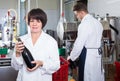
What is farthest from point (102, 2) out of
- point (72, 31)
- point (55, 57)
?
point (55, 57)

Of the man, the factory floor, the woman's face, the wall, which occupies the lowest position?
the factory floor

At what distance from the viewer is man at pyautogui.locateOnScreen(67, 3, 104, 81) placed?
2.68m

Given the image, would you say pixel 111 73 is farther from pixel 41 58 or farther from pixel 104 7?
pixel 41 58

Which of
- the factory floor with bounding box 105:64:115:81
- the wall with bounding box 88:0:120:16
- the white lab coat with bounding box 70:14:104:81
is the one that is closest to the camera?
the white lab coat with bounding box 70:14:104:81

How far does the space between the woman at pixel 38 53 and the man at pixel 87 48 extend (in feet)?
3.57

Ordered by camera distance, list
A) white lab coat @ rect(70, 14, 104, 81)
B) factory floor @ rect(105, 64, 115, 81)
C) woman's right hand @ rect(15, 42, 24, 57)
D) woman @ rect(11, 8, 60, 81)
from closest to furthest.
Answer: woman's right hand @ rect(15, 42, 24, 57), woman @ rect(11, 8, 60, 81), white lab coat @ rect(70, 14, 104, 81), factory floor @ rect(105, 64, 115, 81)

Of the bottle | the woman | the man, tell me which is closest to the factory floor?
the man

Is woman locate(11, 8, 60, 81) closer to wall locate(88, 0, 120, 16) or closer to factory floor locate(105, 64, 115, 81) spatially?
factory floor locate(105, 64, 115, 81)

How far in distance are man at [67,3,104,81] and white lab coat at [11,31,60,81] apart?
108 centimetres

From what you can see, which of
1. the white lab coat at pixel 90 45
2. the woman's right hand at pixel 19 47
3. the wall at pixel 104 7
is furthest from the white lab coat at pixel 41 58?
the wall at pixel 104 7

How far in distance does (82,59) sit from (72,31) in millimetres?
1940

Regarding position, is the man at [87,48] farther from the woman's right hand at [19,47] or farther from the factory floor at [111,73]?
the woman's right hand at [19,47]

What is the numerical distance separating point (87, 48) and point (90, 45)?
59mm

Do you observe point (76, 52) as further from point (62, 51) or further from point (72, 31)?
point (72, 31)
